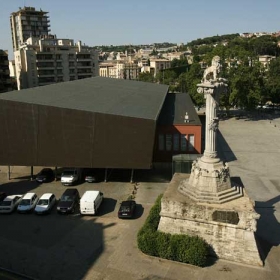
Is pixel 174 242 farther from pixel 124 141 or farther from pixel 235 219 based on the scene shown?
pixel 124 141

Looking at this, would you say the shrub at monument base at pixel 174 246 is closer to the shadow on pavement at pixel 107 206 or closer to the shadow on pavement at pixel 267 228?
the shadow on pavement at pixel 267 228

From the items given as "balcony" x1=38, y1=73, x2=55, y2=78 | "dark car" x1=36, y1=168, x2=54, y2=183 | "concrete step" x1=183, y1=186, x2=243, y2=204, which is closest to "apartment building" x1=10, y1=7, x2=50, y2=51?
"balcony" x1=38, y1=73, x2=55, y2=78

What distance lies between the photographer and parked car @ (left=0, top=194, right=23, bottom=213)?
27.5 metres

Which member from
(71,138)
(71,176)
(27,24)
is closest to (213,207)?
(71,138)

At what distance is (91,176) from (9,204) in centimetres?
927

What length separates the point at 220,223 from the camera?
19938 mm

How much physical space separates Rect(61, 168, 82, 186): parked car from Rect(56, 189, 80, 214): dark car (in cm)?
384

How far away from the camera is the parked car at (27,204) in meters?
27.5

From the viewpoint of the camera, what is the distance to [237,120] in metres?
67.7

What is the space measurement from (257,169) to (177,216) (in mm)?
20485

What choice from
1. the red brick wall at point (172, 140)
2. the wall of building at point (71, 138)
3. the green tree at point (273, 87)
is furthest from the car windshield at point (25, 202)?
the green tree at point (273, 87)

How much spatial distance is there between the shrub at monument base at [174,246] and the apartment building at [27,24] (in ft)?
464

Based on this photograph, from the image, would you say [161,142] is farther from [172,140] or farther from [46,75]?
[46,75]

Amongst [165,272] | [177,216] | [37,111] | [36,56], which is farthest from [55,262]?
[36,56]
